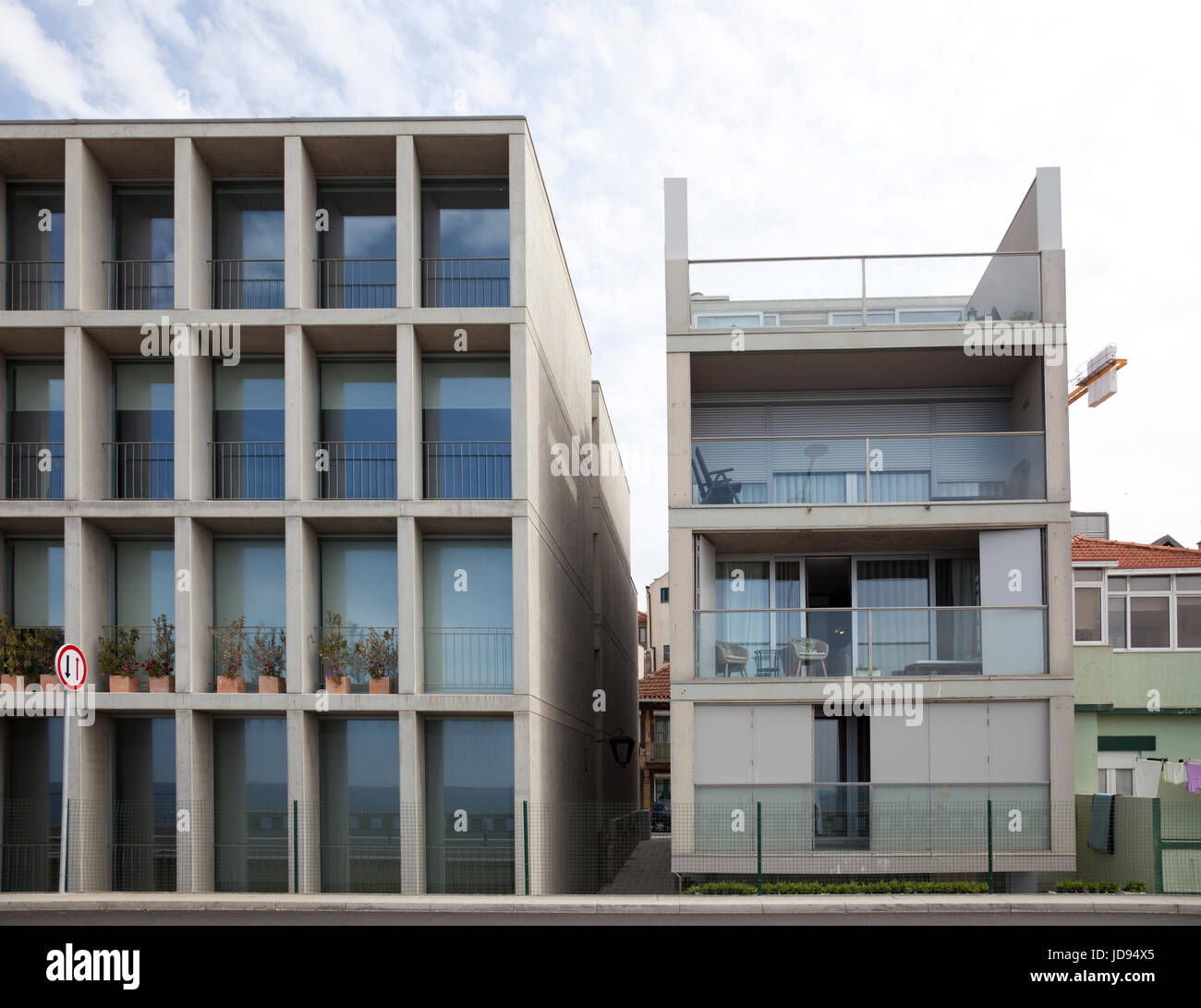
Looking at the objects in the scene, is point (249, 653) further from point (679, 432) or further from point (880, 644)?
point (880, 644)

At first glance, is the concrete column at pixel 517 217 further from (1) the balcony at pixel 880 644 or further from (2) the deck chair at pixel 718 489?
(1) the balcony at pixel 880 644

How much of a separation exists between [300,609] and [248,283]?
5681 millimetres

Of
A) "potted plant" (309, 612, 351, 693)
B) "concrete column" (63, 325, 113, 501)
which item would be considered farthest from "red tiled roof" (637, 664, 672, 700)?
"concrete column" (63, 325, 113, 501)

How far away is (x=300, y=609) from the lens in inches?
767

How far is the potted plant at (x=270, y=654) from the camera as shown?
65.2ft

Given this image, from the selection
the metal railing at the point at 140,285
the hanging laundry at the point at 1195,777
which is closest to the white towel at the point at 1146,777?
the hanging laundry at the point at 1195,777

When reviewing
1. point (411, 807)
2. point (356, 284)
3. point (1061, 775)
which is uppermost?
point (356, 284)

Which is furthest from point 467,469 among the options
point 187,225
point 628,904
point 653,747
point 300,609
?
point 653,747

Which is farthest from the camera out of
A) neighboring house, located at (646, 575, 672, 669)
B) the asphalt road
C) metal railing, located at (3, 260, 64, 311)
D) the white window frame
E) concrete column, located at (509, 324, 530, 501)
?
neighboring house, located at (646, 575, 672, 669)

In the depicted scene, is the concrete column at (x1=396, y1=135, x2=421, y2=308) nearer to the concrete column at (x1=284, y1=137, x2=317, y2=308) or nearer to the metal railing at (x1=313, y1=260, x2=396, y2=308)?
the metal railing at (x1=313, y1=260, x2=396, y2=308)

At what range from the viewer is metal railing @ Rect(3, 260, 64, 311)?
21.0 metres

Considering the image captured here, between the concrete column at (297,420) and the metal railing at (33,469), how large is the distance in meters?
3.97

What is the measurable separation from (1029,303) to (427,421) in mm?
9767

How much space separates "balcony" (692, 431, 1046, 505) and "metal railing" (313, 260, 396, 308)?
579cm
